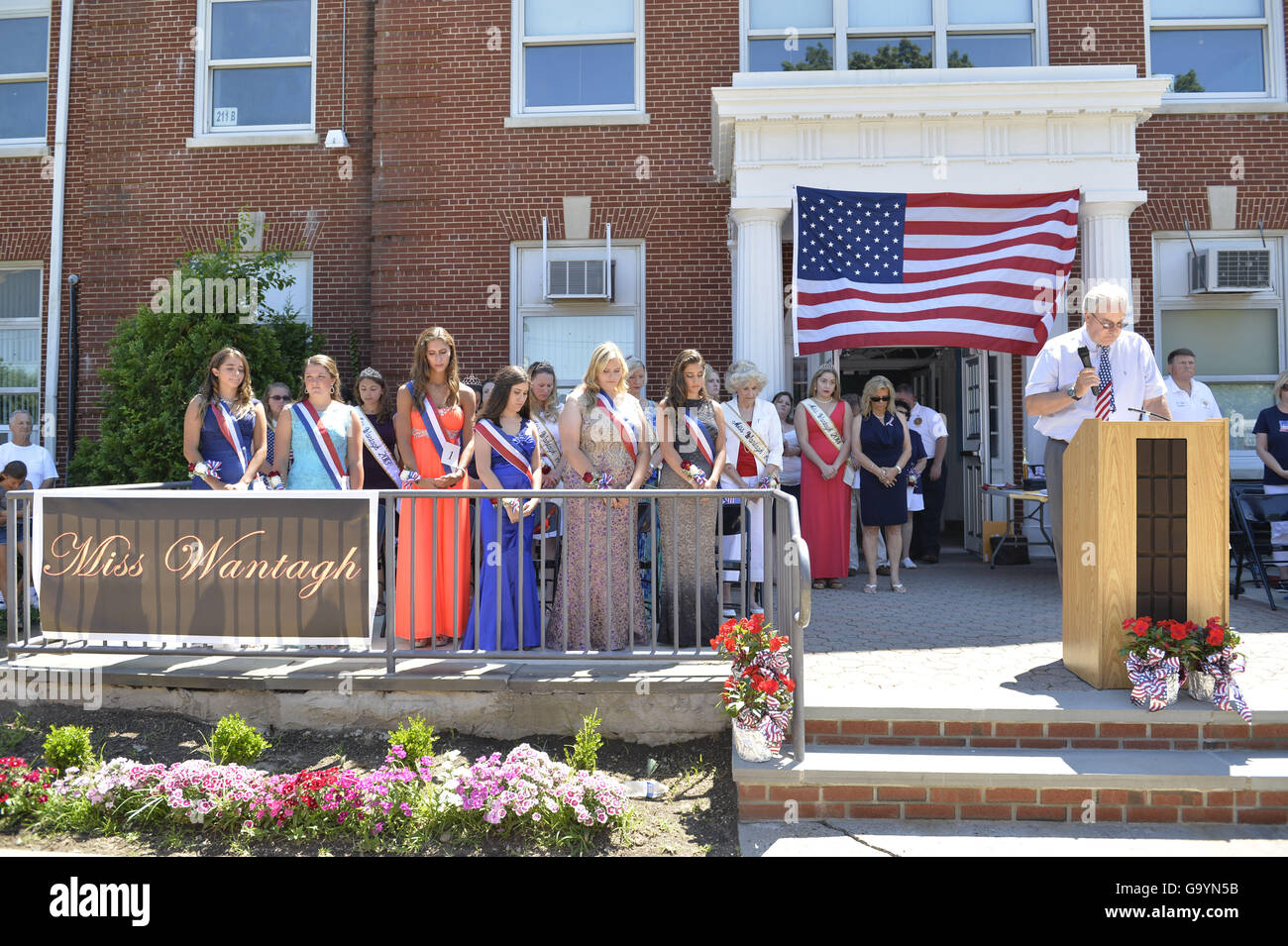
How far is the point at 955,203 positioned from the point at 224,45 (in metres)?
8.93

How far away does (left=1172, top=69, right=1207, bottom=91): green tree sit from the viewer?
10.7m

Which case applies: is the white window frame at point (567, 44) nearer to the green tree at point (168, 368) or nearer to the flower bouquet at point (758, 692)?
the green tree at point (168, 368)

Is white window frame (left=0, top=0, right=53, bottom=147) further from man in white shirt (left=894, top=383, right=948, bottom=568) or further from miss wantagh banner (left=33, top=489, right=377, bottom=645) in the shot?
man in white shirt (left=894, top=383, right=948, bottom=568)

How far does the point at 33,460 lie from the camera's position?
30.8ft

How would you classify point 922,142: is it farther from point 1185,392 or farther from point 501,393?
point 501,393

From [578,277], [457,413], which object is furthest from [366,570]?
[578,277]

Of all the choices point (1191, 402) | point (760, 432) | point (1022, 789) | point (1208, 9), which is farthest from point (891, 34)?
point (1022, 789)

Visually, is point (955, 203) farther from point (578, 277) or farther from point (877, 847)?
point (877, 847)

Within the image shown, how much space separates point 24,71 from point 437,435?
10430 millimetres

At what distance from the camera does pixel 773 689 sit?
13.8 ft

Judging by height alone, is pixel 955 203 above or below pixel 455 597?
above

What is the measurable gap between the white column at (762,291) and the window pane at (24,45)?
31.6ft

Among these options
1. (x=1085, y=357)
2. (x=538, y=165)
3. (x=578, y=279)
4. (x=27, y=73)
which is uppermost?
(x=27, y=73)

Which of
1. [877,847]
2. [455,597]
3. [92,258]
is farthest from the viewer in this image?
[92,258]
